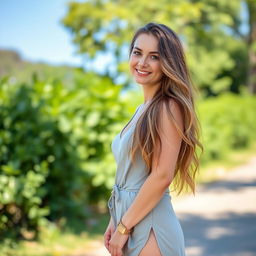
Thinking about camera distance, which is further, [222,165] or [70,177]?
[222,165]

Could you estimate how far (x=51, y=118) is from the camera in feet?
17.4

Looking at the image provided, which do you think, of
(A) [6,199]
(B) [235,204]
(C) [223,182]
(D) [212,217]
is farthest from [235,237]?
(C) [223,182]

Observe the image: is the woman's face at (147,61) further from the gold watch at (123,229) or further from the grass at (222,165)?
the grass at (222,165)

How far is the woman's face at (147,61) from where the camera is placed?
2.15 m

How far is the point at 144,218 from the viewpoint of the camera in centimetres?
207

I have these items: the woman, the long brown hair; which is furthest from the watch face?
the long brown hair

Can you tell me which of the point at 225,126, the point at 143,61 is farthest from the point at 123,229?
the point at 225,126

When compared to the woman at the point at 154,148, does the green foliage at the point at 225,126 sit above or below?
below

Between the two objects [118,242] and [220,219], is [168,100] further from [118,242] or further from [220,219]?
[220,219]

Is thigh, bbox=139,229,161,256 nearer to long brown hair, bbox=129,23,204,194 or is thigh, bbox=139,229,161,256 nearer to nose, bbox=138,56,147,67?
long brown hair, bbox=129,23,204,194

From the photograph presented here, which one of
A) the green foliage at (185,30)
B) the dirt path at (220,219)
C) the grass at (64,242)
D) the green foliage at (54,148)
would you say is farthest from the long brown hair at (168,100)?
the green foliage at (185,30)

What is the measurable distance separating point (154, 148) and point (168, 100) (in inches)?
9.8

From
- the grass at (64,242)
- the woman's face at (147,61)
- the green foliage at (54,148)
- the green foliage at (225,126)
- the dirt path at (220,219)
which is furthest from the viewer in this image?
the green foliage at (225,126)

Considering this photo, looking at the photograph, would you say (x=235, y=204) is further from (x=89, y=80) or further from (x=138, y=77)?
(x=138, y=77)
